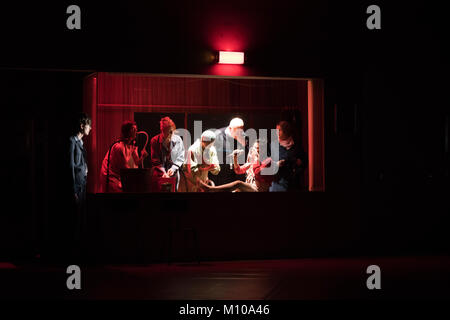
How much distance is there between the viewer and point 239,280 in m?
7.34

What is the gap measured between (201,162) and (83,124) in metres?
2.07

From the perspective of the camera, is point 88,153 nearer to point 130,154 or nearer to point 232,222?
point 130,154

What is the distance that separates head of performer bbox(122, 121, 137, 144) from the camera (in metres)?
9.32

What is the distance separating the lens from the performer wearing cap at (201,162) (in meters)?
9.48

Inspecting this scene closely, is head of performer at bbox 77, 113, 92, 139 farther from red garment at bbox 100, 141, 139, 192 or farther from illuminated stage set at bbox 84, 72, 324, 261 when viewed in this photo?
red garment at bbox 100, 141, 139, 192

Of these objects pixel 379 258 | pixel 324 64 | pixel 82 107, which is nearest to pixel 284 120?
pixel 324 64

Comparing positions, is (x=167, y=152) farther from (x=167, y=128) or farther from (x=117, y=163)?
(x=117, y=163)

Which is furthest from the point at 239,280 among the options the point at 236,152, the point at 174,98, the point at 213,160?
the point at 174,98

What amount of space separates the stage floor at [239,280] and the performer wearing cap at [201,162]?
1.39m

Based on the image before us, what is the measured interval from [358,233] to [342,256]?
0.44 metres

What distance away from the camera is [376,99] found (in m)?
9.61

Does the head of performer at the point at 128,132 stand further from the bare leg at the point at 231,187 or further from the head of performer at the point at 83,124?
the bare leg at the point at 231,187

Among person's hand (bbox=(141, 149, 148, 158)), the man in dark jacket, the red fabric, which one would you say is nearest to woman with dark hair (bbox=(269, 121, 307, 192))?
the red fabric

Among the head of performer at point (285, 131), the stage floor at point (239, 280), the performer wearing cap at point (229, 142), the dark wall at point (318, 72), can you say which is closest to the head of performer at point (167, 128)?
the performer wearing cap at point (229, 142)
